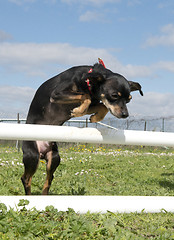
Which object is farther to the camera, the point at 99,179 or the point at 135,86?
the point at 99,179

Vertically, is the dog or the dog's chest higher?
the dog

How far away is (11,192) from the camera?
451cm

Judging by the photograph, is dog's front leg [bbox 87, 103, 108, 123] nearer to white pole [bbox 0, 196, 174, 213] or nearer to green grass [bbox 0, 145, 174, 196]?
white pole [bbox 0, 196, 174, 213]

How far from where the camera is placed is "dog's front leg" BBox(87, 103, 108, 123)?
3676 mm

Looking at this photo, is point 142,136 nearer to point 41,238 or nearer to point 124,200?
point 124,200

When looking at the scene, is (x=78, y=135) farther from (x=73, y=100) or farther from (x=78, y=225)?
(x=78, y=225)

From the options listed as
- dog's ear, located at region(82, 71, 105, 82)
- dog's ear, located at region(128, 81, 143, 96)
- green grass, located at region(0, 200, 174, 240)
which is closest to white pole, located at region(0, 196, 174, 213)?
green grass, located at region(0, 200, 174, 240)

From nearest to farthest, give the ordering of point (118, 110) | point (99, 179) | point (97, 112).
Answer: point (118, 110)
point (97, 112)
point (99, 179)

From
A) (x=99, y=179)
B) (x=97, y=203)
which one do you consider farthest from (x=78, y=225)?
(x=99, y=179)

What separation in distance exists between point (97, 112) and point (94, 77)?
0.46 meters

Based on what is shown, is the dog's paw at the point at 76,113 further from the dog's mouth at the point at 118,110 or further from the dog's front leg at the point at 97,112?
the dog's mouth at the point at 118,110

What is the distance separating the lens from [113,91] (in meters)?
3.52

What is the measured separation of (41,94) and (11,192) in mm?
1642

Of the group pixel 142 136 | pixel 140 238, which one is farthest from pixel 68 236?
pixel 142 136
